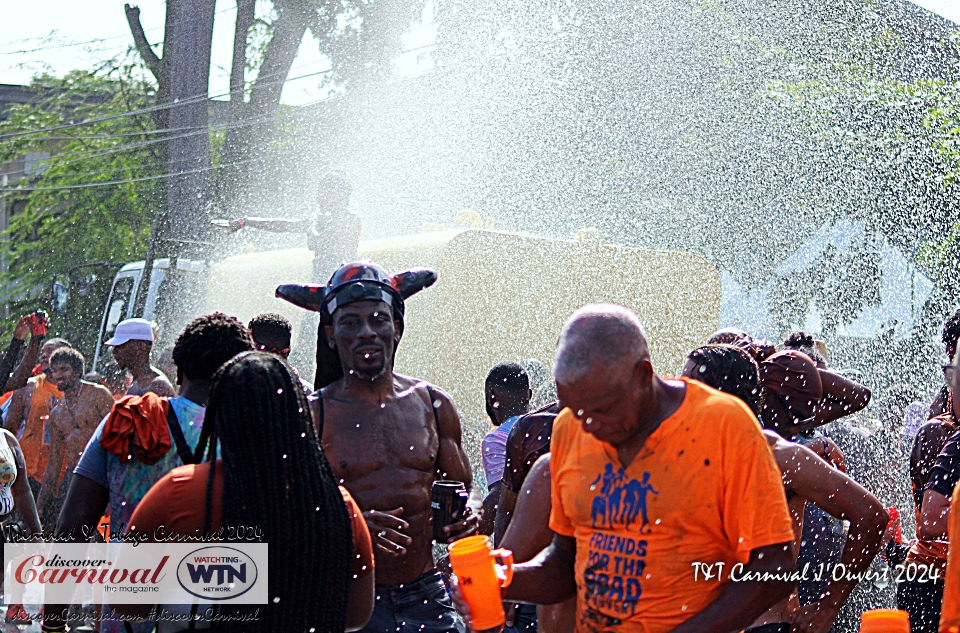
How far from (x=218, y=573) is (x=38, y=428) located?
22.0 feet

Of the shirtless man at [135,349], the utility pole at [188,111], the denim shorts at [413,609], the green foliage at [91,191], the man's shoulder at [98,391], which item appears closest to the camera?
the denim shorts at [413,609]

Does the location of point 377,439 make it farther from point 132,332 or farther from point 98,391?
point 98,391

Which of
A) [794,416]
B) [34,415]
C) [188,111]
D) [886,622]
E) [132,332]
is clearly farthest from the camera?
[188,111]

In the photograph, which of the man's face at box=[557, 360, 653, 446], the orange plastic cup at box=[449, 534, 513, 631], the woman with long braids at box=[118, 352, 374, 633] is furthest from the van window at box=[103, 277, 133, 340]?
the man's face at box=[557, 360, 653, 446]

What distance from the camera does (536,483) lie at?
10.5ft

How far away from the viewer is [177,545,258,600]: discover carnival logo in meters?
2.51

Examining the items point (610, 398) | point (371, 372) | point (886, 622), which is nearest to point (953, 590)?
point (886, 622)

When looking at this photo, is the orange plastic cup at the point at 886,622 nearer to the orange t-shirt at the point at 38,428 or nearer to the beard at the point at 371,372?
the beard at the point at 371,372

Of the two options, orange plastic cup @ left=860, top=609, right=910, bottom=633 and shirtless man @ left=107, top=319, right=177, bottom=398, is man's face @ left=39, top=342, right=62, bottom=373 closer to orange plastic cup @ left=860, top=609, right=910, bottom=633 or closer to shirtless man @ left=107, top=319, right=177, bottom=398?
shirtless man @ left=107, top=319, right=177, bottom=398

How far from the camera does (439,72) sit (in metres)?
16.4

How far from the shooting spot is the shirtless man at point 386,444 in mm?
3768

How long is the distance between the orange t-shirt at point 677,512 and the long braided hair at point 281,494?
0.60 metres

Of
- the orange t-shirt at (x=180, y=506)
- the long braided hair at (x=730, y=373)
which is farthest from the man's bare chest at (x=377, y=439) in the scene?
the orange t-shirt at (x=180, y=506)

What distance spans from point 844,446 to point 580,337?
3.58 m
